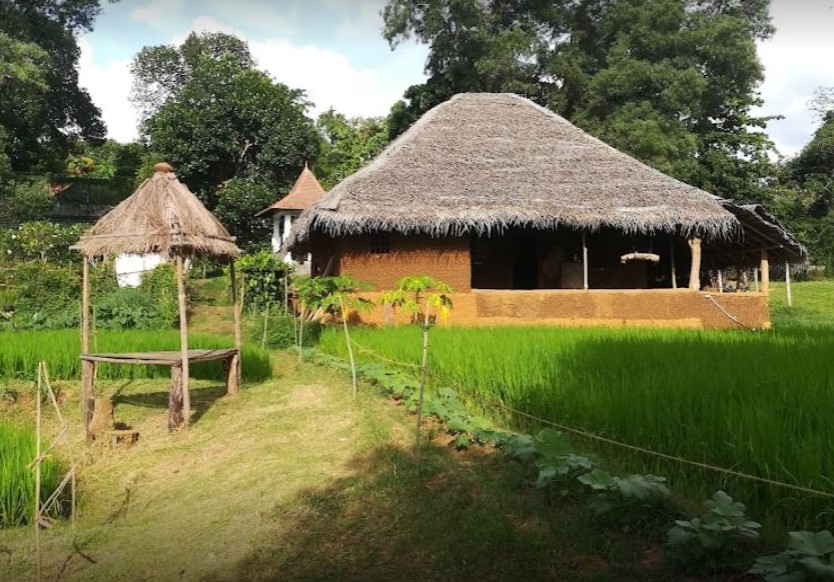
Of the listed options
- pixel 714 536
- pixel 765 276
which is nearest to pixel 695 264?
pixel 765 276

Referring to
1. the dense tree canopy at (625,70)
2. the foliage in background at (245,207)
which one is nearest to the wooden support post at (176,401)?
the foliage in background at (245,207)

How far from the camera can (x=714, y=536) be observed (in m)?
2.59

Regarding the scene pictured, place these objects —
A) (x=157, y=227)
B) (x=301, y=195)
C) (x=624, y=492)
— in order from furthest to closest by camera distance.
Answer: (x=301, y=195) < (x=157, y=227) < (x=624, y=492)

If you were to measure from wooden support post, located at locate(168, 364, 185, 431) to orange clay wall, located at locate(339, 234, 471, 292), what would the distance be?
681cm

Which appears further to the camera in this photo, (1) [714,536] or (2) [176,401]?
(2) [176,401]

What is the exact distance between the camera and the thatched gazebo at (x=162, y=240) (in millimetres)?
6305

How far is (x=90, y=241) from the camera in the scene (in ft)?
21.4

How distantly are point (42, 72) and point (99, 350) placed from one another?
61.5 feet

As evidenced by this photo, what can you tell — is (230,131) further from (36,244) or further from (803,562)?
(803,562)

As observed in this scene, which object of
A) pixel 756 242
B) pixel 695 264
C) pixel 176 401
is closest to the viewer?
pixel 176 401

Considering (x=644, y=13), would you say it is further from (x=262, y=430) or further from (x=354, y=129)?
(x=262, y=430)

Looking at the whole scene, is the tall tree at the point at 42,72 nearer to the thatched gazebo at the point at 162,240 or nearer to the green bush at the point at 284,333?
the green bush at the point at 284,333

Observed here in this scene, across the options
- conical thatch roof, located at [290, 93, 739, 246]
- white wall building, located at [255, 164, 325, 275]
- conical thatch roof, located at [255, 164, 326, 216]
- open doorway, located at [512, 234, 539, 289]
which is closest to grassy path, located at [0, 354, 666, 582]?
conical thatch roof, located at [290, 93, 739, 246]

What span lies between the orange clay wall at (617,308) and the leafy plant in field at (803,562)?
9969 mm
